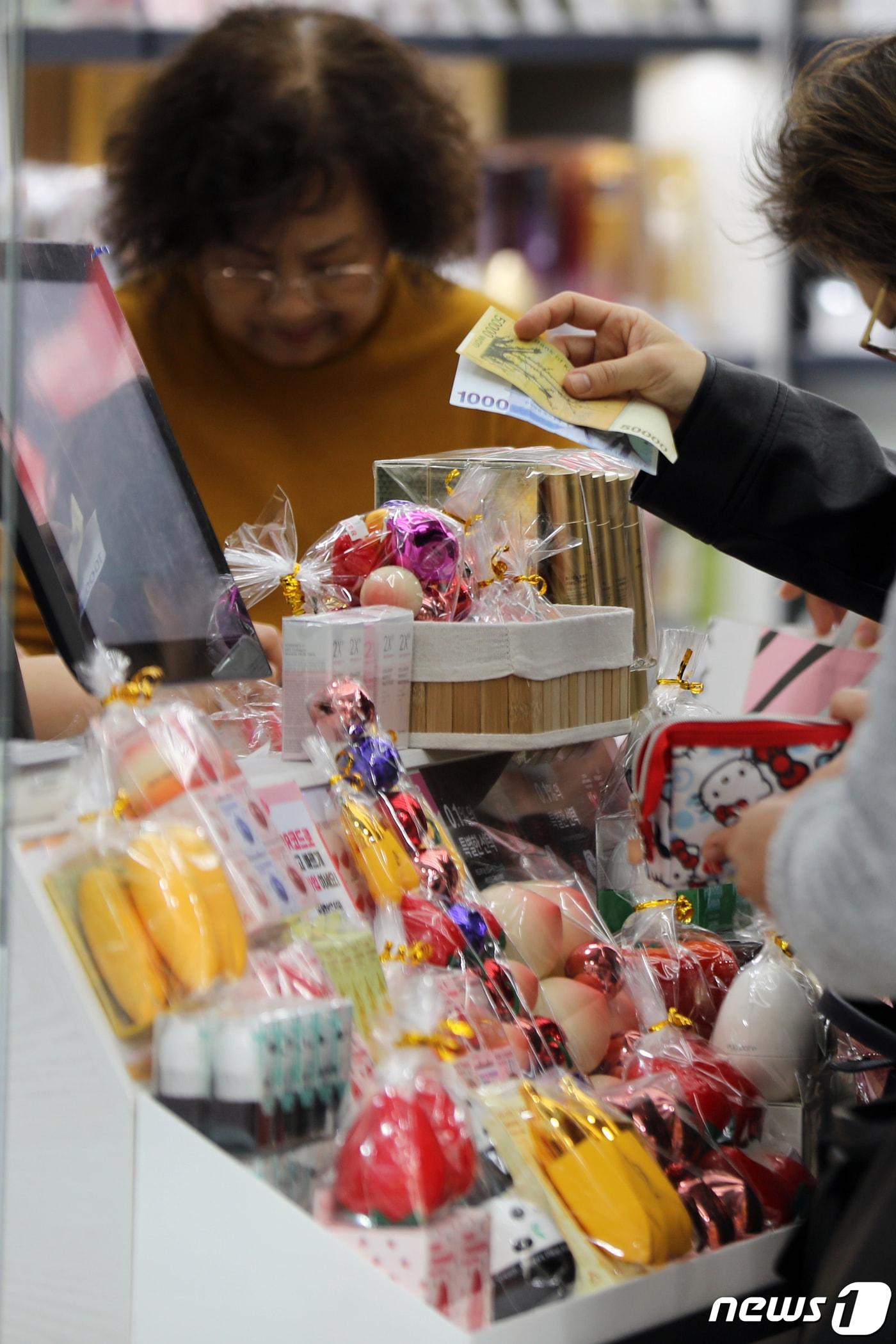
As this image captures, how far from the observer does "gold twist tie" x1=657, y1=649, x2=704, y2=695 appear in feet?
4.42

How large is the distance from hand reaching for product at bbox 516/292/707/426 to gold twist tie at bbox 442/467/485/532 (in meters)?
0.15

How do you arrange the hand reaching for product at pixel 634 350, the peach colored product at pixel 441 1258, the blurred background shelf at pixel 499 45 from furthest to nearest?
the blurred background shelf at pixel 499 45 < the hand reaching for product at pixel 634 350 < the peach colored product at pixel 441 1258

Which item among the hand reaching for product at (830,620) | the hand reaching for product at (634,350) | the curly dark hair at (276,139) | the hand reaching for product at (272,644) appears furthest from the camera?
the curly dark hair at (276,139)

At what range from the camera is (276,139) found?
199cm

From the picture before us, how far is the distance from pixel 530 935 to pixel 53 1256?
398mm

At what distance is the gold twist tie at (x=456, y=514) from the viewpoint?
4.05 feet

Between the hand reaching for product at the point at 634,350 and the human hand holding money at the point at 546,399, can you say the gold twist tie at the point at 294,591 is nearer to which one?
the human hand holding money at the point at 546,399

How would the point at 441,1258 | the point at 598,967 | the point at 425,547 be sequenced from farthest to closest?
the point at 425,547 → the point at 598,967 → the point at 441,1258

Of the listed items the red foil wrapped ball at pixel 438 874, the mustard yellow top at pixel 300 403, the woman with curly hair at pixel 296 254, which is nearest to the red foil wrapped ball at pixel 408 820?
the red foil wrapped ball at pixel 438 874

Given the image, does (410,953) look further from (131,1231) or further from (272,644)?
(272,644)

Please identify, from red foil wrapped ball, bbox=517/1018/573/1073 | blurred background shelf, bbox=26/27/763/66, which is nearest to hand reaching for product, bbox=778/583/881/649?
red foil wrapped ball, bbox=517/1018/573/1073

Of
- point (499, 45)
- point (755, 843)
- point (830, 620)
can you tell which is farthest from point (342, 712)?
point (499, 45)

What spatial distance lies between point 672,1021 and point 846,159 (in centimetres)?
82

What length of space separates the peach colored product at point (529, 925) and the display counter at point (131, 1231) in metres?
0.27
